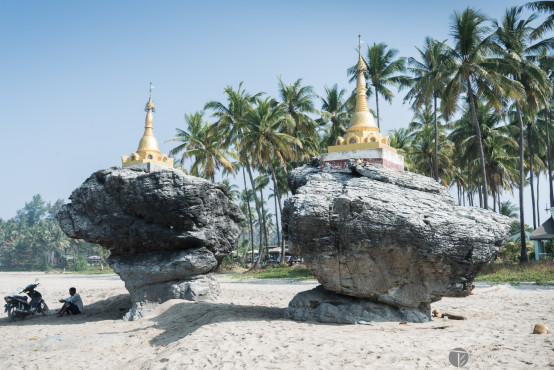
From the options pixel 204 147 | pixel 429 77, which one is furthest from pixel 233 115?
pixel 429 77

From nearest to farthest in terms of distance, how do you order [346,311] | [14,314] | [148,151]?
[346,311] → [14,314] → [148,151]

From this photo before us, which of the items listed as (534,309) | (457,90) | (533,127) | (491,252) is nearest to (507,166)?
(533,127)

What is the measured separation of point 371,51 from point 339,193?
25.5m

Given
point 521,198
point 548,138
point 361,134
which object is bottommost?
point 521,198

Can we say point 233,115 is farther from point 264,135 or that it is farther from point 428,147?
point 428,147

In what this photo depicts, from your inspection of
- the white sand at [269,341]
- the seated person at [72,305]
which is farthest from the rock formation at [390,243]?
the seated person at [72,305]

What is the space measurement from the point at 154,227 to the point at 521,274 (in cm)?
1765

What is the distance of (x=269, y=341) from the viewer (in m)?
7.37

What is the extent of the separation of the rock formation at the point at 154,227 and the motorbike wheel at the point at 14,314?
2.81 m

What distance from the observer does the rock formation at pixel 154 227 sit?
11812 mm

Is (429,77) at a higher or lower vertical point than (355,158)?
higher

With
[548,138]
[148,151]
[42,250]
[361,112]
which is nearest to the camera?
[361,112]

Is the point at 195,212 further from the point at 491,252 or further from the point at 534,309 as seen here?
the point at 534,309

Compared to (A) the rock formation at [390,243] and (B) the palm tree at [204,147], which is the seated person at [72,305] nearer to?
(A) the rock formation at [390,243]
